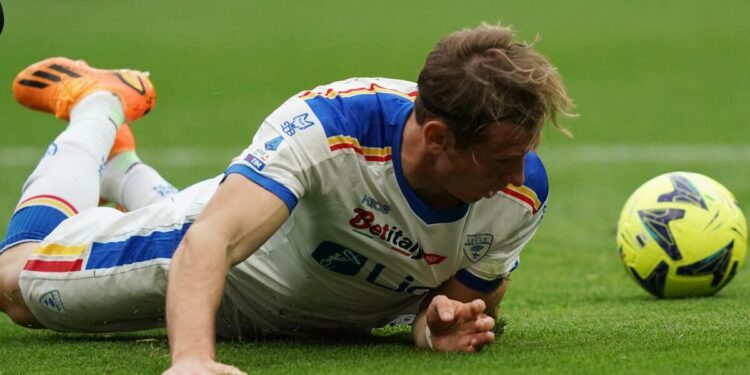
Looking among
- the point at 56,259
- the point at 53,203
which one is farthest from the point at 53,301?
the point at 53,203

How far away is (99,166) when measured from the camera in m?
5.47

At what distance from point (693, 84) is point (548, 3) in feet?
20.6

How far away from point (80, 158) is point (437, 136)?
6.79 feet

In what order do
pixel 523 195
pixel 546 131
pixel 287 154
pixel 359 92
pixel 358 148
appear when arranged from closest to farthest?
pixel 287 154
pixel 358 148
pixel 359 92
pixel 523 195
pixel 546 131

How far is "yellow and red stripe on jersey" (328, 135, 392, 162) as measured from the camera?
395 centimetres

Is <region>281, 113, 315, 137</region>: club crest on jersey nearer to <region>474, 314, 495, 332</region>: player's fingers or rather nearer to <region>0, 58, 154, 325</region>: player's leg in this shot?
<region>474, 314, 495, 332</region>: player's fingers

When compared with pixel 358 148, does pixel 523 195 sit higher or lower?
lower

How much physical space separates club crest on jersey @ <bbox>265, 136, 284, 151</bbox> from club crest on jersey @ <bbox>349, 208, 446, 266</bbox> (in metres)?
0.36

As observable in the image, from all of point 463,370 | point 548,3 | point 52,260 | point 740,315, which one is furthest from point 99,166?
point 548,3

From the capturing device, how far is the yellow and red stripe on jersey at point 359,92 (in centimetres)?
409

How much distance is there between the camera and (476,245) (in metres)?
4.28

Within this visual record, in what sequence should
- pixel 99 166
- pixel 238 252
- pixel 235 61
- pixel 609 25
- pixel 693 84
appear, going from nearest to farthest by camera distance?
1. pixel 238 252
2. pixel 99 166
3. pixel 693 84
4. pixel 235 61
5. pixel 609 25

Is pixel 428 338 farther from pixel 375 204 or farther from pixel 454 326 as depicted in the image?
pixel 375 204

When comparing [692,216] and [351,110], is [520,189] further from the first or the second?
[692,216]
